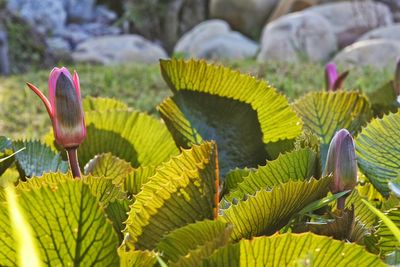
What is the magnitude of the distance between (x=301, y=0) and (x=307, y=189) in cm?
1180

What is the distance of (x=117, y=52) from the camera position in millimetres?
10602

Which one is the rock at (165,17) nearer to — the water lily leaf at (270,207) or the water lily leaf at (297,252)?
the water lily leaf at (270,207)

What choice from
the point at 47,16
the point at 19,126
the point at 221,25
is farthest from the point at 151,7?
the point at 19,126

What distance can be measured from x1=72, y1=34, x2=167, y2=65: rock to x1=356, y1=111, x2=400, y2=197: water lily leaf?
9334 millimetres

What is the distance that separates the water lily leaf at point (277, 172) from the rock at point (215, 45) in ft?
28.6

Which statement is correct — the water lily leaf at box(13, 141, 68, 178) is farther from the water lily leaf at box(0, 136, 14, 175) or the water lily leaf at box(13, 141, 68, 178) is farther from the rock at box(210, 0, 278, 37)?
the rock at box(210, 0, 278, 37)

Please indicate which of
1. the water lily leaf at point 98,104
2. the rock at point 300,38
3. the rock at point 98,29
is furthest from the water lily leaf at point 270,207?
the rock at point 98,29

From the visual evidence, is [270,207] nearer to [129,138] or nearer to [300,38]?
[129,138]

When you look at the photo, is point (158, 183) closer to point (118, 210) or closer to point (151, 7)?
point (118, 210)

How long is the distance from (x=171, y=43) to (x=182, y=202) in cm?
1427

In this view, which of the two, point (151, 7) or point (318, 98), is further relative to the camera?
point (151, 7)

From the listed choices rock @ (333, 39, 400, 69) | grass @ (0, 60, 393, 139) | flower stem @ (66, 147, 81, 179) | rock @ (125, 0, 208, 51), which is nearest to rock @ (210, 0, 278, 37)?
rock @ (125, 0, 208, 51)

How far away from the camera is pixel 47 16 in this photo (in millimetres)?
13258

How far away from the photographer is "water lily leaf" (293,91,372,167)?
123cm
